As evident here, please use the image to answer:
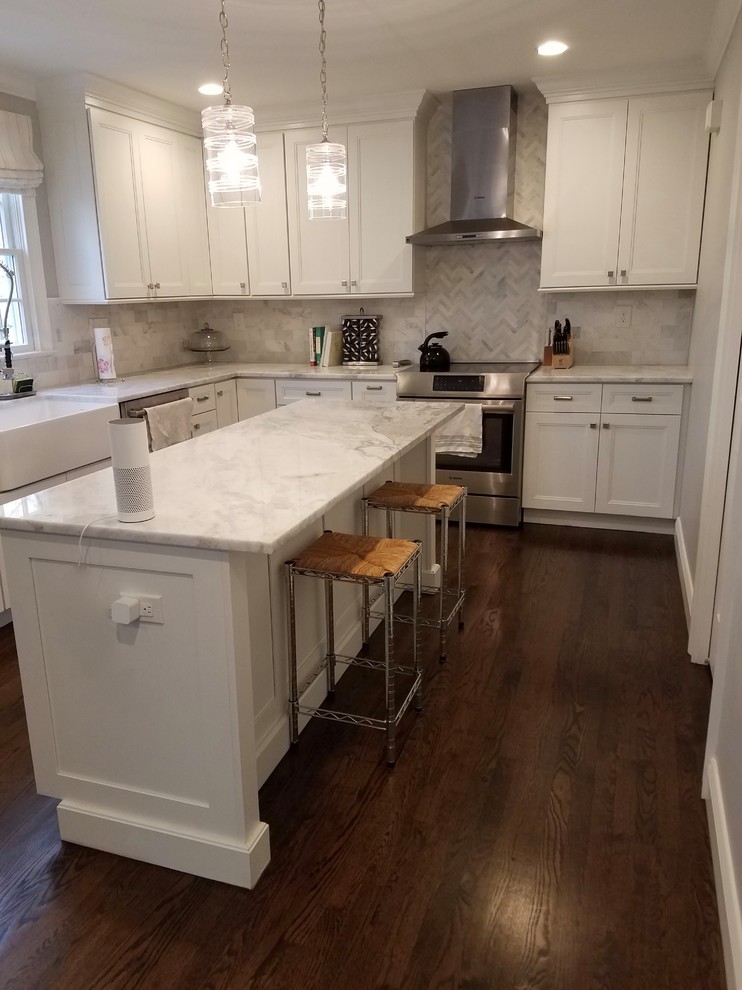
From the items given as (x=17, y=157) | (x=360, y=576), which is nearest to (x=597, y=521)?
(x=360, y=576)

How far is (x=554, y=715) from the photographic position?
8.37 feet

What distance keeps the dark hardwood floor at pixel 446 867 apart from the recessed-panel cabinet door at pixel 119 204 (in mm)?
2349

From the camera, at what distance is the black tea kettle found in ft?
15.6

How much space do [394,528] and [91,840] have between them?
1.79 meters

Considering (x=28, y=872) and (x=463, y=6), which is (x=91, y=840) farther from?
(x=463, y=6)

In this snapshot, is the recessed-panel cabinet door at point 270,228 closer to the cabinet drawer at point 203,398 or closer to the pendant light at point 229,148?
the cabinet drawer at point 203,398

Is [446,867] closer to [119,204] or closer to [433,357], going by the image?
[433,357]

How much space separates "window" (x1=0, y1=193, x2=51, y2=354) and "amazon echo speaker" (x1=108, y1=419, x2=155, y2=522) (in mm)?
2774

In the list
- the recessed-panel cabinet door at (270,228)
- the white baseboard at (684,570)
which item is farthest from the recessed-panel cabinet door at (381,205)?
the white baseboard at (684,570)

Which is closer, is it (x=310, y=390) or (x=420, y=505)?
(x=420, y=505)

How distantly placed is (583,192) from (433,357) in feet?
4.21

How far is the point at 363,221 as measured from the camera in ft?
15.4

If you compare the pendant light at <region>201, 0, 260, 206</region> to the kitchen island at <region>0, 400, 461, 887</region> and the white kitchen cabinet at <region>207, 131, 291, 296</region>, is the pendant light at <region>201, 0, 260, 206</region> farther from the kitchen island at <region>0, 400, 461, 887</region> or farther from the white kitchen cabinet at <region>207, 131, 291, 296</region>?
the white kitchen cabinet at <region>207, 131, 291, 296</region>

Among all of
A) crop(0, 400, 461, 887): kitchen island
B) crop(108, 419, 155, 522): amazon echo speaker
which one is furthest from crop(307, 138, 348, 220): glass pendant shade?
crop(108, 419, 155, 522): amazon echo speaker
